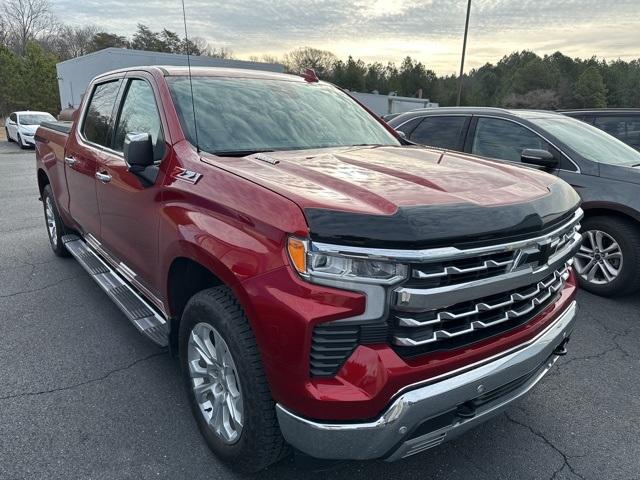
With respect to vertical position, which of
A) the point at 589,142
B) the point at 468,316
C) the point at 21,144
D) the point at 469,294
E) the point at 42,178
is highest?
the point at 589,142

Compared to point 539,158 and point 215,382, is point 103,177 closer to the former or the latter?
point 215,382

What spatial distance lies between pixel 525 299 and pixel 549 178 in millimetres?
838

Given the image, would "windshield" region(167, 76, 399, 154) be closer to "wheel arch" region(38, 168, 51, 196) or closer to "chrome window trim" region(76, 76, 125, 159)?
"chrome window trim" region(76, 76, 125, 159)

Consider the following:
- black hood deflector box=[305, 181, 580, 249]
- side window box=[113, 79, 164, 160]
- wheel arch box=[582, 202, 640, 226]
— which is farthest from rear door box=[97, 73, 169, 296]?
wheel arch box=[582, 202, 640, 226]

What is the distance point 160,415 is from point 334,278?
167 centimetres

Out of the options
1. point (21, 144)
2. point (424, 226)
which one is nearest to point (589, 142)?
point (424, 226)

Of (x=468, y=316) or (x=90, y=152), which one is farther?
(x=90, y=152)

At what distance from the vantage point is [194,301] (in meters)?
2.32

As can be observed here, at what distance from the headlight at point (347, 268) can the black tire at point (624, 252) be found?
3821mm

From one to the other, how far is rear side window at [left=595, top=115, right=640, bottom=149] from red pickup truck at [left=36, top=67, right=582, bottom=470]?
555 centimetres

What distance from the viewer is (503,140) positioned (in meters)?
5.54

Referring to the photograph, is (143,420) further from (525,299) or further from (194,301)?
(525,299)

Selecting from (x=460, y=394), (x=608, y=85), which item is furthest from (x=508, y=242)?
(x=608, y=85)

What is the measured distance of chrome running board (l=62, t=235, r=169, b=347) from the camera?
2899mm
